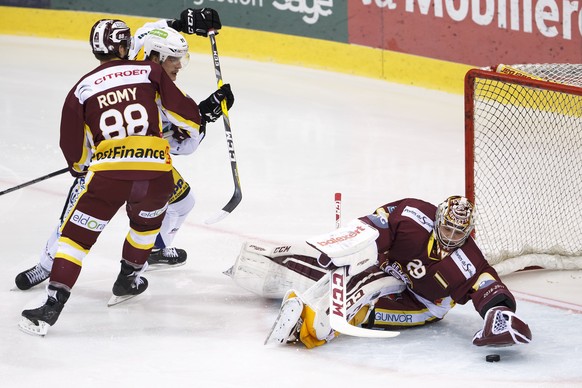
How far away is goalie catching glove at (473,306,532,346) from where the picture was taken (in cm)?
414

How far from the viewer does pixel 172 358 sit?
425cm

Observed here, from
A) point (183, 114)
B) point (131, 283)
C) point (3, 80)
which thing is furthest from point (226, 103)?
point (3, 80)

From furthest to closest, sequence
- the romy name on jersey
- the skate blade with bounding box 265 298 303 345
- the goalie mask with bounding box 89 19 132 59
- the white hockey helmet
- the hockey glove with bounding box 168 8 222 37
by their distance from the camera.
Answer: the hockey glove with bounding box 168 8 222 37 → the white hockey helmet → the goalie mask with bounding box 89 19 132 59 → the romy name on jersey → the skate blade with bounding box 265 298 303 345

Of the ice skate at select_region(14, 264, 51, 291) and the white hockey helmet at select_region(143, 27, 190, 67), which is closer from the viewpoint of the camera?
the white hockey helmet at select_region(143, 27, 190, 67)

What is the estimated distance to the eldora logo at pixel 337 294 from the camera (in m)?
4.16

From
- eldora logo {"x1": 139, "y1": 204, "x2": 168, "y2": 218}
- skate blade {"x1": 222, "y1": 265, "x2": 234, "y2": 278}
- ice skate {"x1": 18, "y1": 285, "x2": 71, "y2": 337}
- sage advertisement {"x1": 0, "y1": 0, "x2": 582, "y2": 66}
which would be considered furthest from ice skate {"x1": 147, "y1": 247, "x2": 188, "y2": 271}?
sage advertisement {"x1": 0, "y1": 0, "x2": 582, "y2": 66}

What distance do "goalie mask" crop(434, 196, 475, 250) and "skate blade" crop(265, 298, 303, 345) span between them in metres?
0.59

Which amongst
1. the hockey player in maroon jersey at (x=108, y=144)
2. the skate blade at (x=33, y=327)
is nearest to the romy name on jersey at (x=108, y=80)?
the hockey player in maroon jersey at (x=108, y=144)

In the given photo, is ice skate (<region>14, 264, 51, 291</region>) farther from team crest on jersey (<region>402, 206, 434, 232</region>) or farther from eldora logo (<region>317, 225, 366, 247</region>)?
team crest on jersey (<region>402, 206, 434, 232</region>)

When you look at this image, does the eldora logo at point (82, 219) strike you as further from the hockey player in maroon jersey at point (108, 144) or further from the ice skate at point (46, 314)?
the ice skate at point (46, 314)

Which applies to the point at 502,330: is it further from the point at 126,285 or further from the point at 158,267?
the point at 158,267

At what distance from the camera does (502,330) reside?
4.16 m

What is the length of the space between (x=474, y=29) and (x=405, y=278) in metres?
4.07

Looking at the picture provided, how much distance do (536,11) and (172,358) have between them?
4.55 metres
